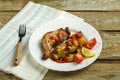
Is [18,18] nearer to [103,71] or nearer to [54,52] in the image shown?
[54,52]

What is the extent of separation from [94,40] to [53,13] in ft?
1.03

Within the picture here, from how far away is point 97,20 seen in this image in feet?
4.24

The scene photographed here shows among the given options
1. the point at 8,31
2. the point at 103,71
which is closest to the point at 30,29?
the point at 8,31

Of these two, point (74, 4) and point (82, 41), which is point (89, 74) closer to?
Result: point (82, 41)

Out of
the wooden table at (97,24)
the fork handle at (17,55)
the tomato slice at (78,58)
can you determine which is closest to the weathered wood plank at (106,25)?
the wooden table at (97,24)

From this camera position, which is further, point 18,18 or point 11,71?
point 18,18

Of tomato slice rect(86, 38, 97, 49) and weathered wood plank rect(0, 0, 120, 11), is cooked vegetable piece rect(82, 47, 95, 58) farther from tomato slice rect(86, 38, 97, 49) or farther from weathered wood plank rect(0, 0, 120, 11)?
weathered wood plank rect(0, 0, 120, 11)

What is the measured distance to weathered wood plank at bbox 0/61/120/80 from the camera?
101cm

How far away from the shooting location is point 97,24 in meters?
1.27

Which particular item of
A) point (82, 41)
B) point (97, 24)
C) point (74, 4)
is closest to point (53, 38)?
point (82, 41)

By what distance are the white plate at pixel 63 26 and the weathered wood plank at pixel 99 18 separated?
0.22 feet

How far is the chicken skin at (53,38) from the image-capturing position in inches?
41.9

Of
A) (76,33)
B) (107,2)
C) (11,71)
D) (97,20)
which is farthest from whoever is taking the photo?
(107,2)

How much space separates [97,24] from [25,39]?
334 millimetres
